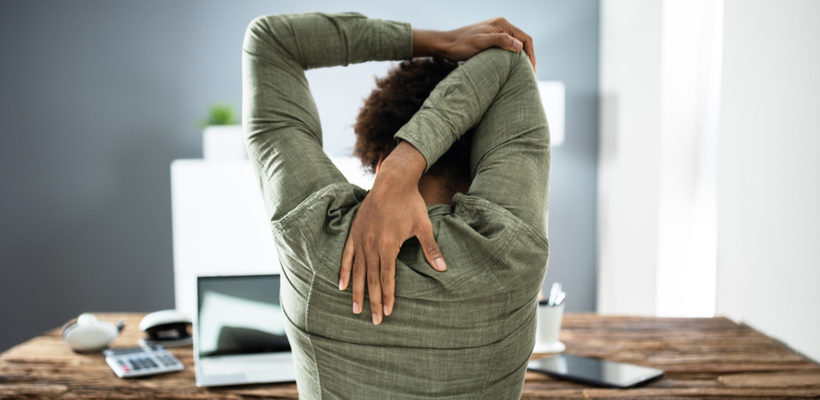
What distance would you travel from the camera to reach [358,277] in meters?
0.65

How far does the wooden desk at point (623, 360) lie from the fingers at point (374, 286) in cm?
51

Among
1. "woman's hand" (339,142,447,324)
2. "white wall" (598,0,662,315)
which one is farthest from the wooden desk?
"white wall" (598,0,662,315)

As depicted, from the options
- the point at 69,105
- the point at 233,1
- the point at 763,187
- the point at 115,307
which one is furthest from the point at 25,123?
the point at 763,187

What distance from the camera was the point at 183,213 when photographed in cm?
274

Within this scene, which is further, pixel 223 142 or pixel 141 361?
pixel 223 142

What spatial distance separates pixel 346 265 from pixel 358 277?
21 millimetres

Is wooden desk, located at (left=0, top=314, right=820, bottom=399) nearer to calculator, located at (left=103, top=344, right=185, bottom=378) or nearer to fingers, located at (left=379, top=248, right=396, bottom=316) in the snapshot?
calculator, located at (left=103, top=344, right=185, bottom=378)

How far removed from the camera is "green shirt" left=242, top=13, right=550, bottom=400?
25.4 inches

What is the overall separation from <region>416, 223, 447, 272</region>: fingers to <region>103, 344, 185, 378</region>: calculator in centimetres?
83

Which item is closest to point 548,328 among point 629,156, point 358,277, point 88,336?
point 358,277

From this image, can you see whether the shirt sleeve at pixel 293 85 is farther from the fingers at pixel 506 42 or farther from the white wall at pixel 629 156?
the white wall at pixel 629 156

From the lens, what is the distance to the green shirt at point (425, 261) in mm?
646

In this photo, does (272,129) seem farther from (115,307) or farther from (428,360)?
(115,307)

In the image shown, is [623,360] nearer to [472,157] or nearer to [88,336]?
[472,157]
